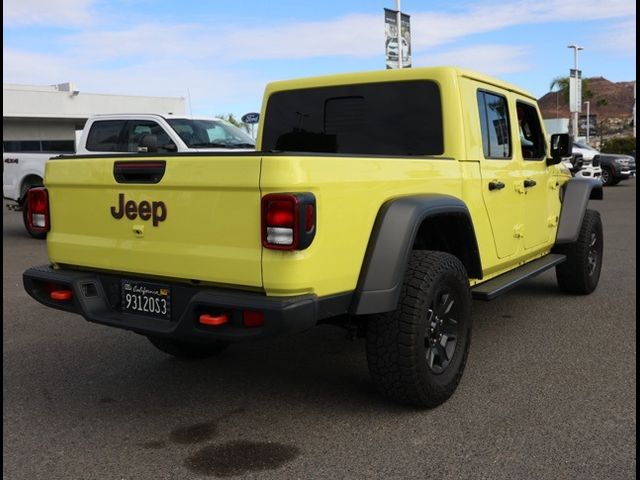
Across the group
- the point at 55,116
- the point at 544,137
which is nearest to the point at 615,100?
the point at 55,116

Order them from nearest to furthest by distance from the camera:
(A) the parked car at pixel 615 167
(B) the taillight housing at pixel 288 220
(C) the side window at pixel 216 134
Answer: (B) the taillight housing at pixel 288 220, (C) the side window at pixel 216 134, (A) the parked car at pixel 615 167

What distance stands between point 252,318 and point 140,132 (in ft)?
26.7

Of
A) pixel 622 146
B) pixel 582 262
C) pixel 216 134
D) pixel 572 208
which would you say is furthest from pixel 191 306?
pixel 622 146

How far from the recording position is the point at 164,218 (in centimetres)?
320

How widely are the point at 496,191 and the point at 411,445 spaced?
194 centimetres

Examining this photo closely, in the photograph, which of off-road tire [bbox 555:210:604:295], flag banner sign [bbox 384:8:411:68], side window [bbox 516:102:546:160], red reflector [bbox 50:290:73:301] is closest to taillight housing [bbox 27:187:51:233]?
red reflector [bbox 50:290:73:301]

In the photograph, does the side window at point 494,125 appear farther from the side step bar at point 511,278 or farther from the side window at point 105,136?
the side window at point 105,136

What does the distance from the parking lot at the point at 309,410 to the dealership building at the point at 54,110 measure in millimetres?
30917

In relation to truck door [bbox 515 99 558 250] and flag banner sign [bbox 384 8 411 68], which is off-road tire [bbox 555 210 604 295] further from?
flag banner sign [bbox 384 8 411 68]

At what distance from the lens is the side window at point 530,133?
515cm

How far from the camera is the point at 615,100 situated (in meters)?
133

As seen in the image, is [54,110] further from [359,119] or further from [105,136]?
[359,119]

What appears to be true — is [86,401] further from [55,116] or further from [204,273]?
[55,116]

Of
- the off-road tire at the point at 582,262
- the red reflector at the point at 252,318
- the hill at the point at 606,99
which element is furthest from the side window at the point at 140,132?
the hill at the point at 606,99
